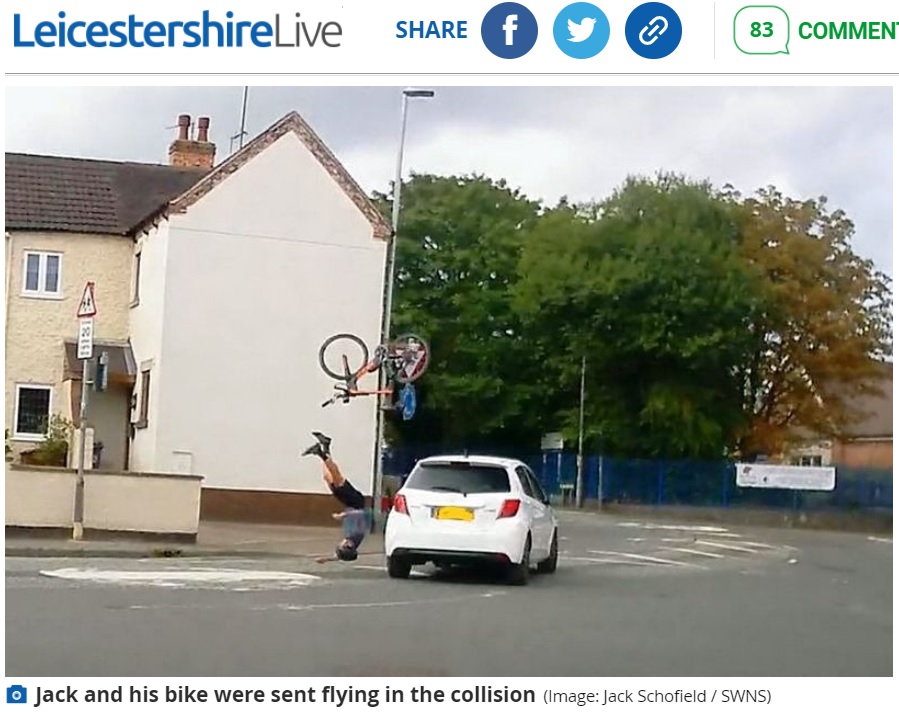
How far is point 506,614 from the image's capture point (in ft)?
19.0

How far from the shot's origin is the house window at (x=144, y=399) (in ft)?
21.4

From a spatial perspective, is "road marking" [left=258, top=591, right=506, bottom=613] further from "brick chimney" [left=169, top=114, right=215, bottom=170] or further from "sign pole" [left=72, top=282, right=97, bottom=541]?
"brick chimney" [left=169, top=114, right=215, bottom=170]

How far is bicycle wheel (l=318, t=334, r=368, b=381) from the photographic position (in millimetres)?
6109

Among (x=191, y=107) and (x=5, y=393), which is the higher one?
(x=191, y=107)

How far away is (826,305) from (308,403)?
198 centimetres

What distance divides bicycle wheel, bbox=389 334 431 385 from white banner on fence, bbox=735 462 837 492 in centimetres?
124

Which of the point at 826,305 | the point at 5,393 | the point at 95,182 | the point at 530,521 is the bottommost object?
the point at 530,521

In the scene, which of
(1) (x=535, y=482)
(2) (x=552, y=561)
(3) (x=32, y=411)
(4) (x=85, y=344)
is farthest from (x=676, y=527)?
(3) (x=32, y=411)

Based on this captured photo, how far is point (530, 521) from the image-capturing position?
6352 mm

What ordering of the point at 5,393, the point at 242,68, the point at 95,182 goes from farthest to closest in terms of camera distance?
1. the point at 95,182
2. the point at 5,393
3. the point at 242,68

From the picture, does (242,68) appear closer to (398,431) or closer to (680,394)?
(398,431)

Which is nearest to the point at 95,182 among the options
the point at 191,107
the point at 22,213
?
the point at 22,213
